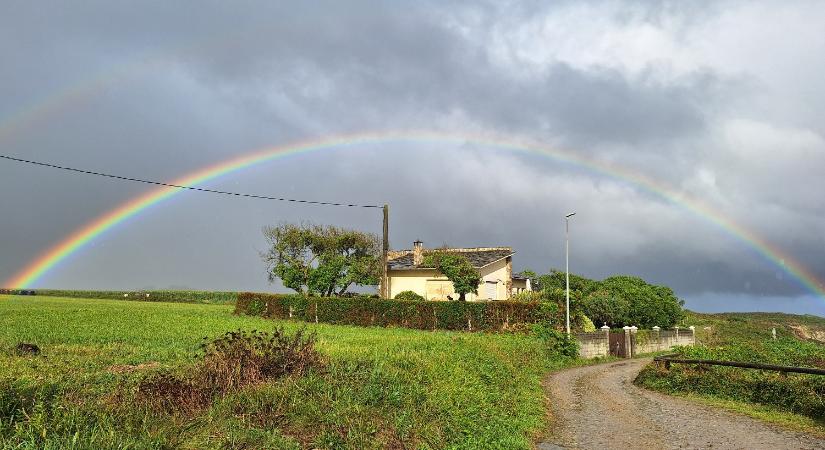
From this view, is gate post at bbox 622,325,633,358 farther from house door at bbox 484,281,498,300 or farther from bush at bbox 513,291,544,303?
house door at bbox 484,281,498,300

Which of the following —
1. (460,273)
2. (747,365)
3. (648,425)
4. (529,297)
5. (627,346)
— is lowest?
(627,346)

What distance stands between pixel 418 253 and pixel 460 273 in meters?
9.69

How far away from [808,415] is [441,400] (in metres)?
8.69

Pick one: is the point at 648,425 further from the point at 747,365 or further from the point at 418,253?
the point at 418,253

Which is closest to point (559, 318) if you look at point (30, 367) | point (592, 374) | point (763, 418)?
point (592, 374)

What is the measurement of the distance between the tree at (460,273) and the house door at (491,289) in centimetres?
533

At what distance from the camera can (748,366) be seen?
52.1 feet

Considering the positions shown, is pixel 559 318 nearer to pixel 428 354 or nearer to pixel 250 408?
pixel 428 354

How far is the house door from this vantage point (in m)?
54.0

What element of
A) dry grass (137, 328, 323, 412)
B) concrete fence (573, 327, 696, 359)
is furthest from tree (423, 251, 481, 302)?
dry grass (137, 328, 323, 412)

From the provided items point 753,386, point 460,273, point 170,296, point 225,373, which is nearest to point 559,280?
point 460,273

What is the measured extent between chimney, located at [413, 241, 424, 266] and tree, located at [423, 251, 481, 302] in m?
6.65

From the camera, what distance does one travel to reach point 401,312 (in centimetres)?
3950

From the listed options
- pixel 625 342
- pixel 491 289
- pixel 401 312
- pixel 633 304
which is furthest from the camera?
pixel 491 289
